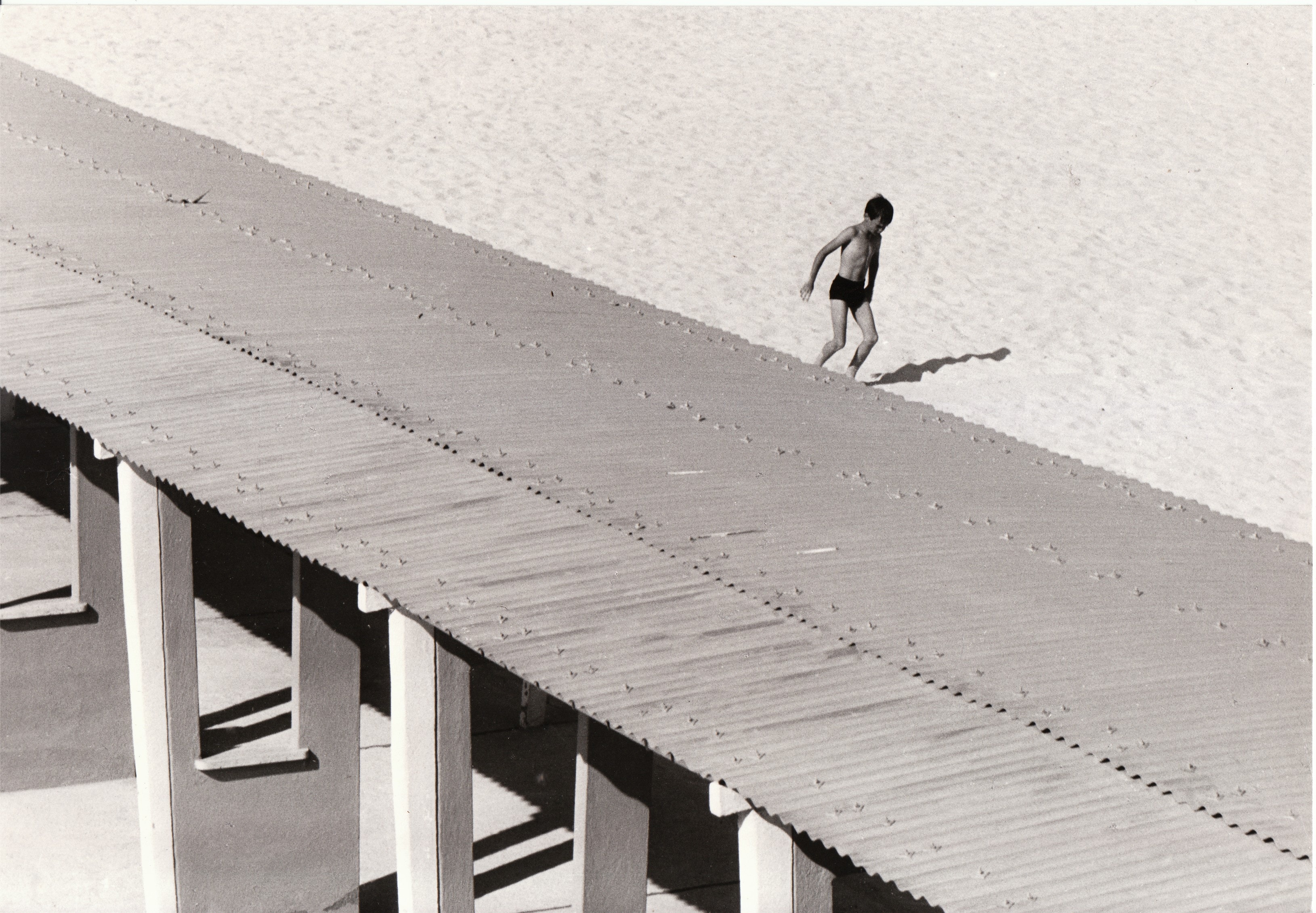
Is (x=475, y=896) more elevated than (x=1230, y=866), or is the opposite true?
(x=1230, y=866)

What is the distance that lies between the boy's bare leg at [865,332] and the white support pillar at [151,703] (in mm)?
6474

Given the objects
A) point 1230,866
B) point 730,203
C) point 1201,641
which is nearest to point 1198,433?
point 730,203

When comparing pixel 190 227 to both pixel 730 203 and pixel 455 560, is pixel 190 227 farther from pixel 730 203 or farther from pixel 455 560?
pixel 730 203

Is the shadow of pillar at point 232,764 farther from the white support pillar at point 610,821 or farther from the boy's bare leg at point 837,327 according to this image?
the boy's bare leg at point 837,327

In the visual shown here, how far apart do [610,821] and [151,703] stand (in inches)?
64.1

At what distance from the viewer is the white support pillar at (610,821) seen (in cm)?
573

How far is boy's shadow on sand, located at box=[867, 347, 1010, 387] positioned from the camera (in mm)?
13891

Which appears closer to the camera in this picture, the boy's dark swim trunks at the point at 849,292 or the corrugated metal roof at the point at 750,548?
the corrugated metal roof at the point at 750,548

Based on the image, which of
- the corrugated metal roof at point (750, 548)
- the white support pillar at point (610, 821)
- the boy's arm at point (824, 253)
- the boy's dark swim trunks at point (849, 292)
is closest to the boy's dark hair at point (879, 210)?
the boy's arm at point (824, 253)

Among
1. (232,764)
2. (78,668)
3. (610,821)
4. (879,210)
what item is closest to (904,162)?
(879,210)

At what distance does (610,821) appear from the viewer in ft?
19.1

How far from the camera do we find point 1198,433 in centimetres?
1297

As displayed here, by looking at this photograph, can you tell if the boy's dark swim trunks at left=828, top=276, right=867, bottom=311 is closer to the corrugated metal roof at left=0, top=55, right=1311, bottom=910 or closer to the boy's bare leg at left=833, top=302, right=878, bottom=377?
the boy's bare leg at left=833, top=302, right=878, bottom=377

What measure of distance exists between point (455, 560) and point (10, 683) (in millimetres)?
3607
